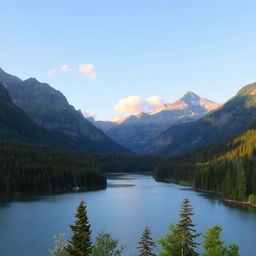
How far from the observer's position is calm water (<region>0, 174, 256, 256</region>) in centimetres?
10825

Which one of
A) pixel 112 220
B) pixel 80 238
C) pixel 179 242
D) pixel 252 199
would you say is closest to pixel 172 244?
pixel 179 242

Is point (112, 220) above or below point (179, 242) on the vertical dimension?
below

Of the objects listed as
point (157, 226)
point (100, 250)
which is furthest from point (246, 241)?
point (100, 250)

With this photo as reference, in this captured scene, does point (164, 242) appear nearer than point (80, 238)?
No

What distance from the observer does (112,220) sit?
144m

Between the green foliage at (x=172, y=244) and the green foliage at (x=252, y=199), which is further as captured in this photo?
the green foliage at (x=252, y=199)

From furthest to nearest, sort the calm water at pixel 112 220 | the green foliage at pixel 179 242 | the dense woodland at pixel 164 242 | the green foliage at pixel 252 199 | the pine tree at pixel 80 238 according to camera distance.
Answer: the green foliage at pixel 252 199, the calm water at pixel 112 220, the green foliage at pixel 179 242, the dense woodland at pixel 164 242, the pine tree at pixel 80 238

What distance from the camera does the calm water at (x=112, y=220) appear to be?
108250mm

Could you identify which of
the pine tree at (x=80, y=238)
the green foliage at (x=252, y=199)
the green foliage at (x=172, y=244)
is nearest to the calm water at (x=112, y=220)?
the green foliage at (x=252, y=199)

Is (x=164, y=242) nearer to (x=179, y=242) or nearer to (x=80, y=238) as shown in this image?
(x=179, y=242)

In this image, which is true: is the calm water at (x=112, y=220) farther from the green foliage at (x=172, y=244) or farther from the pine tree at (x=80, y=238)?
the pine tree at (x=80, y=238)

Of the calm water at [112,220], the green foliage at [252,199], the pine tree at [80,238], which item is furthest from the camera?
the green foliage at [252,199]

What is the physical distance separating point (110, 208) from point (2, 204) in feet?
138

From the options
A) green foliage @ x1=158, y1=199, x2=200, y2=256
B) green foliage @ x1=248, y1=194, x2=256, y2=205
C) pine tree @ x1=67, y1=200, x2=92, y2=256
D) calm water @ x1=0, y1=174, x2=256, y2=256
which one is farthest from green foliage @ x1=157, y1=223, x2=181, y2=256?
green foliage @ x1=248, y1=194, x2=256, y2=205
